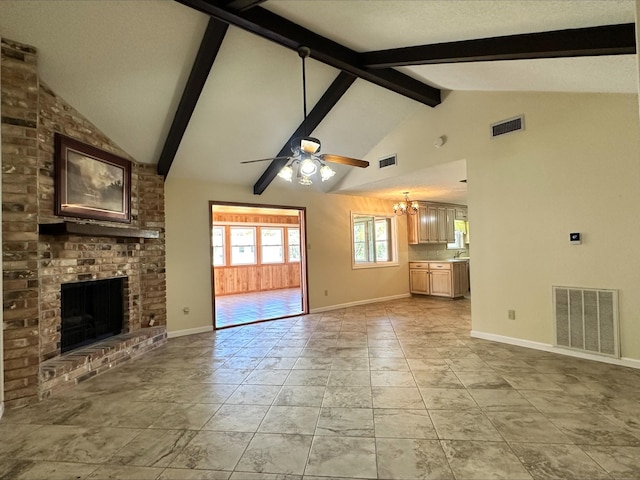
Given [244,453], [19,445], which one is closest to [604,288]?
[244,453]

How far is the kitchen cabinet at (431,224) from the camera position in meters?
7.79

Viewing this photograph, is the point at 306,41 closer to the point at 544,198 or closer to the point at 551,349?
the point at 544,198

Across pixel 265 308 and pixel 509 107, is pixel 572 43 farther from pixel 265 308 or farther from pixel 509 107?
pixel 265 308

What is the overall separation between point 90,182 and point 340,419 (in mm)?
3671

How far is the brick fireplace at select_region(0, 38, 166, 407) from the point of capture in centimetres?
262

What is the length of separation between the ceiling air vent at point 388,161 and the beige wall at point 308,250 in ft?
4.86

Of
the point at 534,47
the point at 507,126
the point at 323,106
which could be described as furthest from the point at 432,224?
the point at 534,47

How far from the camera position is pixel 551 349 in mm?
3650

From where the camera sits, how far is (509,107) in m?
3.91

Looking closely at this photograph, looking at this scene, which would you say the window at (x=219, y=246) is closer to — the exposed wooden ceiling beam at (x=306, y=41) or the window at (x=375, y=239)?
the window at (x=375, y=239)

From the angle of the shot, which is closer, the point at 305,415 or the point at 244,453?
the point at 244,453


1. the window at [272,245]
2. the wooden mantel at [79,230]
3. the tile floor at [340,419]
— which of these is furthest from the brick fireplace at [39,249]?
the window at [272,245]

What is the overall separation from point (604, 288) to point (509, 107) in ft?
7.69

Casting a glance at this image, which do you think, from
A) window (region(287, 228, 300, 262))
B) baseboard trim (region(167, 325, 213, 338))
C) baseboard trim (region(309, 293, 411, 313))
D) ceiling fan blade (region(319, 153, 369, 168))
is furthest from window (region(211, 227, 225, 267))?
ceiling fan blade (region(319, 153, 369, 168))
